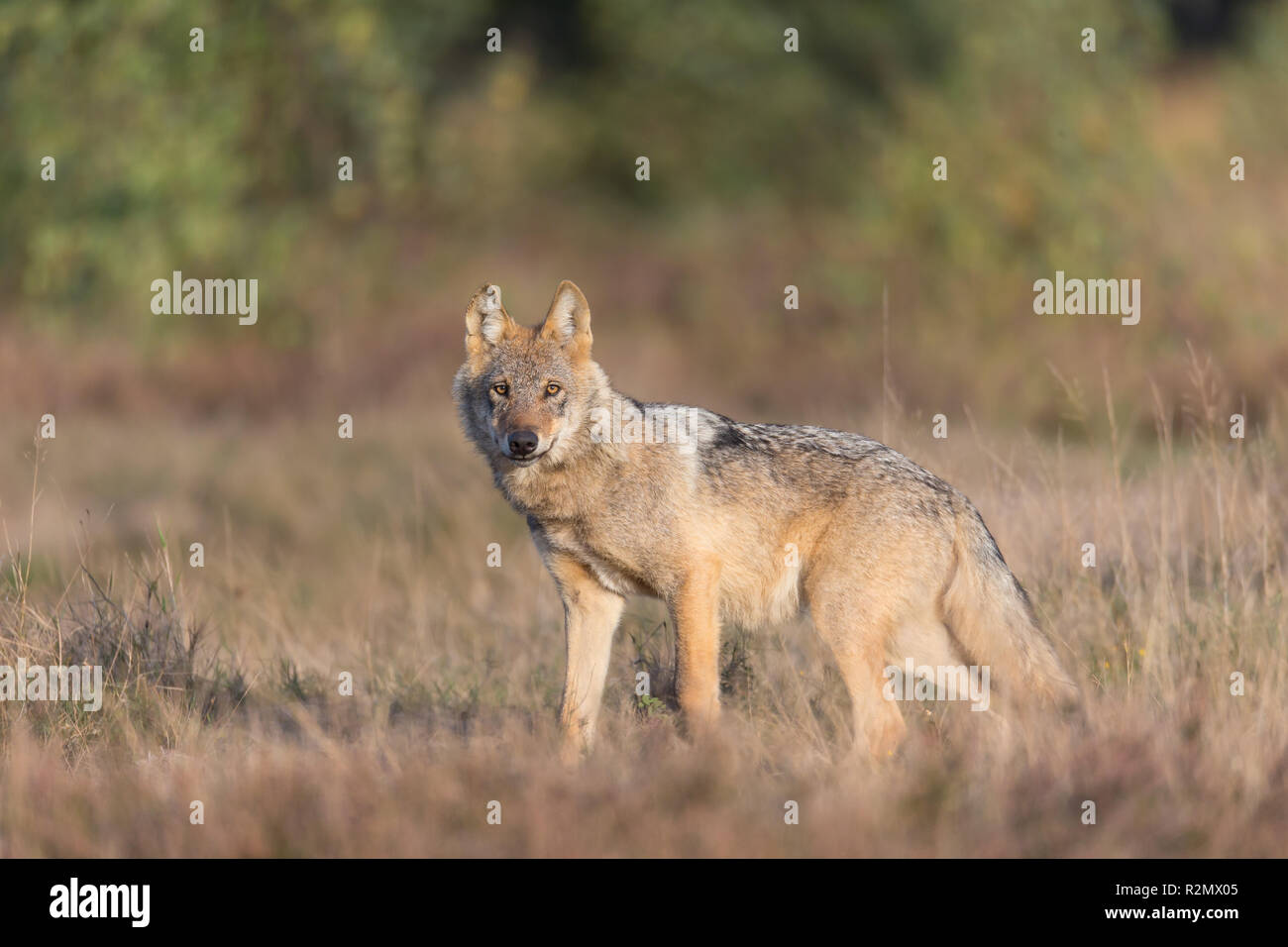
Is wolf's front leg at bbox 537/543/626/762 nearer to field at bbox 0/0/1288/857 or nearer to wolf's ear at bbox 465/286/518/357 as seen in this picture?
field at bbox 0/0/1288/857

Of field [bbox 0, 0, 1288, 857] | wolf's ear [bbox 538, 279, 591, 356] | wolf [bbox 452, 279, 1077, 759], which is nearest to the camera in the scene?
field [bbox 0, 0, 1288, 857]

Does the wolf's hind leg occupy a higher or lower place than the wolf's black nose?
lower

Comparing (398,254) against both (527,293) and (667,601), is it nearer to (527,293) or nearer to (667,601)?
(527,293)

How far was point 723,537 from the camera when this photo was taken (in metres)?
6.30

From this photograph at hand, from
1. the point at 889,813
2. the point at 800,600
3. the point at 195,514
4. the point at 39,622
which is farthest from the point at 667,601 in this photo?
the point at 195,514

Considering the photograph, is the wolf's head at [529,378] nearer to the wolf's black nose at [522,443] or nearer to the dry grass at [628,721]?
the wolf's black nose at [522,443]

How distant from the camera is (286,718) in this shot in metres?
6.58

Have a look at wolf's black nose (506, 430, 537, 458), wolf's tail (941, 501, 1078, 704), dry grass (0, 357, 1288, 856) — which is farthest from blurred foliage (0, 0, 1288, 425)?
wolf's black nose (506, 430, 537, 458)

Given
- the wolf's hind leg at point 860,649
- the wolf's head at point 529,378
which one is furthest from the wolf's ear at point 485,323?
the wolf's hind leg at point 860,649

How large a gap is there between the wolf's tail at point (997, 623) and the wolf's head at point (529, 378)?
1824mm

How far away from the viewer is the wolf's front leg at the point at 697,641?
610cm

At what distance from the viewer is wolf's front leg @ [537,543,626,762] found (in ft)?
20.8

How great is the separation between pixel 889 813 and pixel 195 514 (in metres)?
9.74

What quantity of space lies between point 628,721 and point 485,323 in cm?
201
